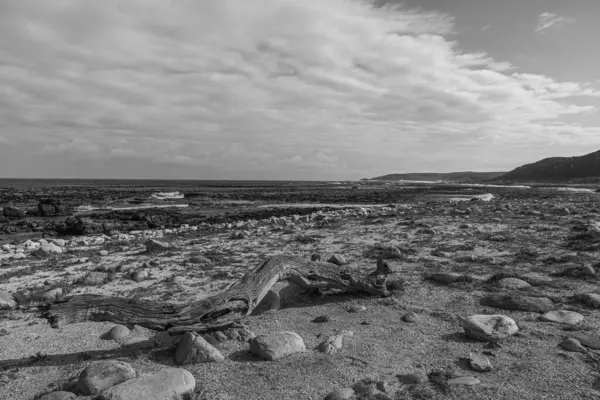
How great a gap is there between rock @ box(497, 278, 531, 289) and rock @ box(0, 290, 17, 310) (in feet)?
32.5

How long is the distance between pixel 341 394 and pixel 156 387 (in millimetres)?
2050

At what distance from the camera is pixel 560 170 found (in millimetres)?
103500

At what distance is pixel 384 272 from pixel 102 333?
18.7 ft

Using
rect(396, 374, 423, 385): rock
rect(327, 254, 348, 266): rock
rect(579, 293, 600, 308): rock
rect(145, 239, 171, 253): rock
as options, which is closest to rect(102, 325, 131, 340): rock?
rect(396, 374, 423, 385): rock

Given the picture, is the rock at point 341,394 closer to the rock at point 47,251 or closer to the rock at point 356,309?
the rock at point 356,309

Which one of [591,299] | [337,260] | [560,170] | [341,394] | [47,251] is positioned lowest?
[47,251]

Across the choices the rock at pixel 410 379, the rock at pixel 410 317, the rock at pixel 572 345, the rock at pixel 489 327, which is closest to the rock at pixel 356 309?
the rock at pixel 410 317

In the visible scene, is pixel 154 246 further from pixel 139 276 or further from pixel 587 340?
pixel 587 340

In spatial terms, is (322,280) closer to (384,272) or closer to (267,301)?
A: (267,301)

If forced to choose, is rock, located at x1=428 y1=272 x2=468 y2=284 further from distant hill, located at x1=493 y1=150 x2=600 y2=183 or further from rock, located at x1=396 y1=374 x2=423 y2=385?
distant hill, located at x1=493 y1=150 x2=600 y2=183

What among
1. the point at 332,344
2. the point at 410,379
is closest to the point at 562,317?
the point at 410,379

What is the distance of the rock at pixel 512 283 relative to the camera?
25.0 feet

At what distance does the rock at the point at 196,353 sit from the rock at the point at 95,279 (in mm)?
4866

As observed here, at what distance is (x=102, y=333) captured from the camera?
5.86m
